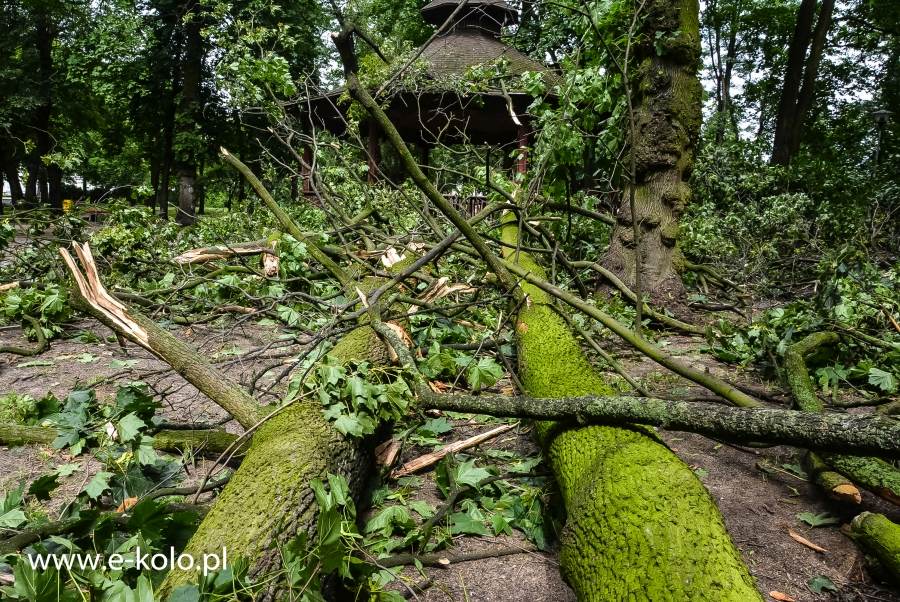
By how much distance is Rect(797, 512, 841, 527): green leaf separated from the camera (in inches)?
83.0

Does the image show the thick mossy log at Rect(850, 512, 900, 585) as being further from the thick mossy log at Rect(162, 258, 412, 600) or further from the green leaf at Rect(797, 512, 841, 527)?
the thick mossy log at Rect(162, 258, 412, 600)

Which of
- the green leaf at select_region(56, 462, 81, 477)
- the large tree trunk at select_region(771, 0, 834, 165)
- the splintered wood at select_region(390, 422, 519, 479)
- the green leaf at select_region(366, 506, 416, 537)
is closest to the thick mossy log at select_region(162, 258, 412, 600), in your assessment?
the green leaf at select_region(366, 506, 416, 537)

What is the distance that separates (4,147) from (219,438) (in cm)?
2135

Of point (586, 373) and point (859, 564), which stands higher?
point (586, 373)

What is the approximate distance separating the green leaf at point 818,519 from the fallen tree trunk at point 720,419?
89cm

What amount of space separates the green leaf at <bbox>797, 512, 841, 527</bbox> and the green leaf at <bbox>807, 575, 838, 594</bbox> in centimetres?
35

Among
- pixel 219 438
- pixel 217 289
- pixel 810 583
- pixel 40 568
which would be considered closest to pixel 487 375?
pixel 219 438

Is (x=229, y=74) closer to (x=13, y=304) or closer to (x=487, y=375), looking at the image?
(x=13, y=304)

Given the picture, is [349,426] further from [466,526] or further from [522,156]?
[522,156]

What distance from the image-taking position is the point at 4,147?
A: 58.3 feet

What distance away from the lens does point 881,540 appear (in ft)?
5.59

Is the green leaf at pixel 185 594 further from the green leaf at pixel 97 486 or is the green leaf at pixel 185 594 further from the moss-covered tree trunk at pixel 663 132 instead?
the moss-covered tree trunk at pixel 663 132

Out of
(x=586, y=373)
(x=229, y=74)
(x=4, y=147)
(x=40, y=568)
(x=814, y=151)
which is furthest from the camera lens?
(x=814, y=151)

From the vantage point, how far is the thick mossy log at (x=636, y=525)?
115cm
